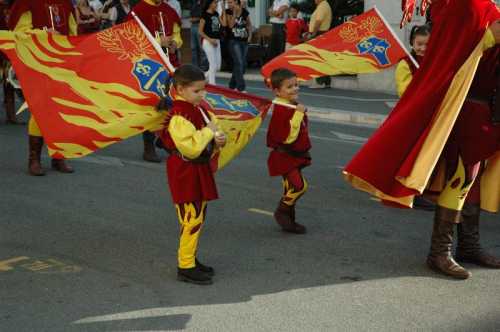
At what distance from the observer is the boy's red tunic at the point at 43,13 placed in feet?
27.2

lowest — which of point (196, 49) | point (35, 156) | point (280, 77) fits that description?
point (35, 156)

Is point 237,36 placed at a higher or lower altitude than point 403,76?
lower

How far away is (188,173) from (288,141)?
1205mm

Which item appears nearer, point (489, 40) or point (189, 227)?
point (489, 40)

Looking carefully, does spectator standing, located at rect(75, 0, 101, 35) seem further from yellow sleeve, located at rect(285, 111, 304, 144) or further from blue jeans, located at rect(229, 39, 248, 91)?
yellow sleeve, located at rect(285, 111, 304, 144)

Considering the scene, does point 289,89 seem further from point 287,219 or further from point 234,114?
point 287,219

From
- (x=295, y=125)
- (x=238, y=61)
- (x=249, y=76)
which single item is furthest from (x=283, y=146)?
(x=249, y=76)

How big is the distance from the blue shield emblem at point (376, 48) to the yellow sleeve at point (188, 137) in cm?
270

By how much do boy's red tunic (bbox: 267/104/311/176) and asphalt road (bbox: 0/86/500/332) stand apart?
0.54 metres

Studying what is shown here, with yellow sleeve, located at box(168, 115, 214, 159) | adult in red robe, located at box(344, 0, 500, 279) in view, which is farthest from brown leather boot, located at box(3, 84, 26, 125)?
adult in red robe, located at box(344, 0, 500, 279)

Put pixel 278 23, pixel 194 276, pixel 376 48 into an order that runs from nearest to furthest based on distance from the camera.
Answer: pixel 194 276, pixel 376 48, pixel 278 23

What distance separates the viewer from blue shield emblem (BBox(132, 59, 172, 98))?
18.1 feet

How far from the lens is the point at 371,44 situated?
7.21m

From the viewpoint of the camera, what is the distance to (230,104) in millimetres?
5812
